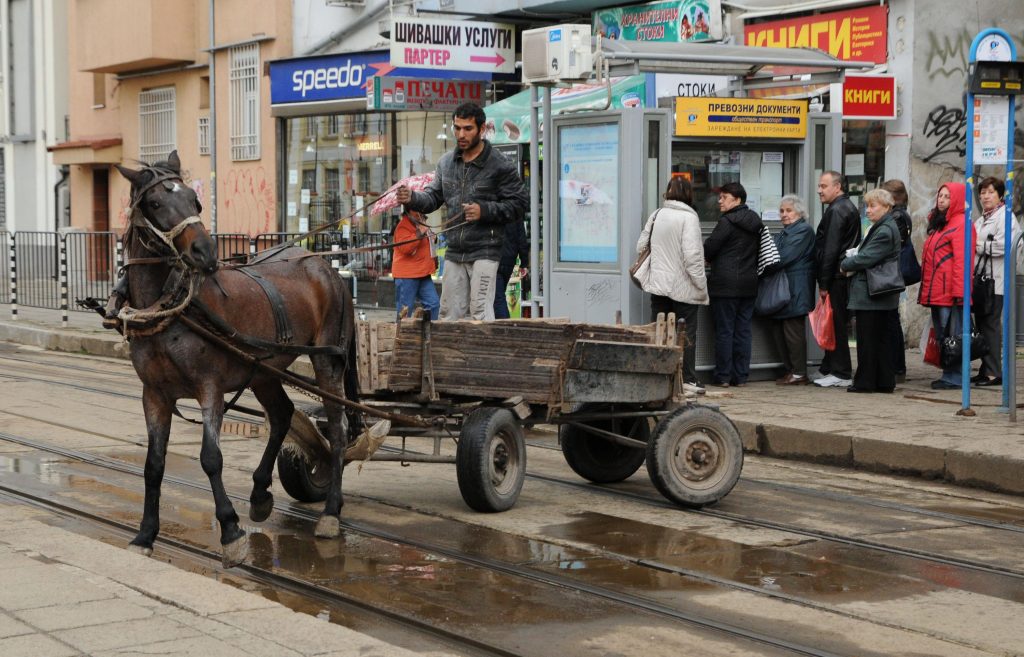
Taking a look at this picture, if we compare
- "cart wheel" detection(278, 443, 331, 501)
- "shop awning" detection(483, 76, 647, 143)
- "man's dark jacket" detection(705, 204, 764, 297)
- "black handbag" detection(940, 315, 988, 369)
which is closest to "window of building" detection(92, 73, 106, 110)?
"shop awning" detection(483, 76, 647, 143)

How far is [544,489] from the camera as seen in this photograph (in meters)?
9.28

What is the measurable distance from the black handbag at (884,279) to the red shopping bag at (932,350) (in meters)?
0.93

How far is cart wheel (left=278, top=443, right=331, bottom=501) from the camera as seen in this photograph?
8477 mm

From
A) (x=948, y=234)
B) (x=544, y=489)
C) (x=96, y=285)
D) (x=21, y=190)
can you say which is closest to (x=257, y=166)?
(x=96, y=285)

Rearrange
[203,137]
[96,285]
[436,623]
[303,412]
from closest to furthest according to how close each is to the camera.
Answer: [436,623]
[303,412]
[96,285]
[203,137]

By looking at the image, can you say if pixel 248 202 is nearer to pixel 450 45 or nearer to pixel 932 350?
pixel 450 45

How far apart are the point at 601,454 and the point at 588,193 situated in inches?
179

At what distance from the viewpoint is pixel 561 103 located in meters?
17.5

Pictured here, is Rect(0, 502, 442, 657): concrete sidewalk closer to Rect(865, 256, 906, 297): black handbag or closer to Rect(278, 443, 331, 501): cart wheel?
Rect(278, 443, 331, 501): cart wheel

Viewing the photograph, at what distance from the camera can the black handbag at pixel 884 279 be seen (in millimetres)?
12844

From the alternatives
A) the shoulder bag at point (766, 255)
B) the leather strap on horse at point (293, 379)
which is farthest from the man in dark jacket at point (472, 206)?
the shoulder bag at point (766, 255)

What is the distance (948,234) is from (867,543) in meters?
6.24

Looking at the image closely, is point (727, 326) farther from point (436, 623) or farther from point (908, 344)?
point (436, 623)

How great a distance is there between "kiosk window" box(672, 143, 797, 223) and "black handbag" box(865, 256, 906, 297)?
155cm
